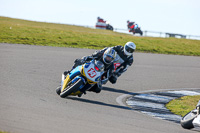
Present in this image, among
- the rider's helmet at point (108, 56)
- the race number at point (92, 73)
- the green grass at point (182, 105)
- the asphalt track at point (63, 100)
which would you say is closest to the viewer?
the asphalt track at point (63, 100)

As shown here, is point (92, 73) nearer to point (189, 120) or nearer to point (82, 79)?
point (82, 79)

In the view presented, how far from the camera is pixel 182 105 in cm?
1018

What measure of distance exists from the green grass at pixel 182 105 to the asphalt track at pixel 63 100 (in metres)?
1.30

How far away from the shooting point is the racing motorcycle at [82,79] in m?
8.91

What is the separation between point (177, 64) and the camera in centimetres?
2000

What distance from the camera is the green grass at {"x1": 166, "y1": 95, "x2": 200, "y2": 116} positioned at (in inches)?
372

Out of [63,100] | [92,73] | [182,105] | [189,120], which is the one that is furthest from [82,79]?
[182,105]

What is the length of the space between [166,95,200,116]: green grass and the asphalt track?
1301 mm

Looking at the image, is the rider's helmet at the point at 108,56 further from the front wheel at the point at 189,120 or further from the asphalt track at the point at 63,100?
the front wheel at the point at 189,120

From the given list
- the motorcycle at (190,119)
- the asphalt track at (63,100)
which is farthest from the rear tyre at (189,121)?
the asphalt track at (63,100)

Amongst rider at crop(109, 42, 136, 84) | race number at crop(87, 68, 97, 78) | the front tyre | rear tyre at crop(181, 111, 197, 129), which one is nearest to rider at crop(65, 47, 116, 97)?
race number at crop(87, 68, 97, 78)

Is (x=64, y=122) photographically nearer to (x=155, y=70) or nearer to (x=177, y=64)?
(x=155, y=70)

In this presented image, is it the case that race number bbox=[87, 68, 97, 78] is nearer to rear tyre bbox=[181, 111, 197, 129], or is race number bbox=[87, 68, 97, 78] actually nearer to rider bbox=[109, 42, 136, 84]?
rider bbox=[109, 42, 136, 84]

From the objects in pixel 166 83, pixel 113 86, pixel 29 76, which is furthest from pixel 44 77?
pixel 166 83
